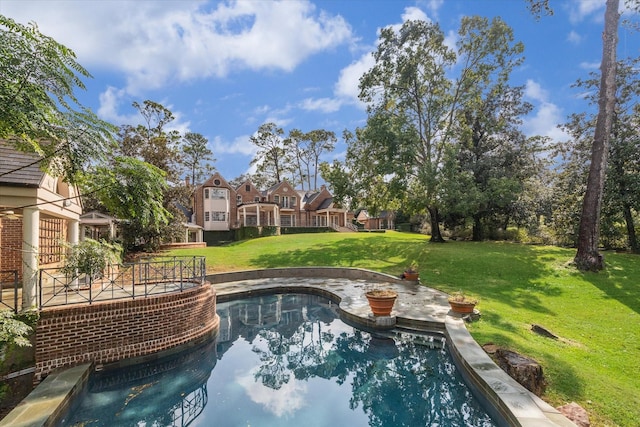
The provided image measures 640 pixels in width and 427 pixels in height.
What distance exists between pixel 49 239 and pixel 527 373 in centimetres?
1547

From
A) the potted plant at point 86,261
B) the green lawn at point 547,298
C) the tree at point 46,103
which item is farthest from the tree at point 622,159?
the potted plant at point 86,261

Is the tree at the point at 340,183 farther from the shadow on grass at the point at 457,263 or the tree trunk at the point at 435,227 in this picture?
the tree trunk at the point at 435,227

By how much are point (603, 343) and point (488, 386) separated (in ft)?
14.7

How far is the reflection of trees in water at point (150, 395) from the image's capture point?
5320mm

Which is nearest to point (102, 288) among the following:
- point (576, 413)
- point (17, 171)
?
point (17, 171)

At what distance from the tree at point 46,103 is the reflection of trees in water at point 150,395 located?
409cm

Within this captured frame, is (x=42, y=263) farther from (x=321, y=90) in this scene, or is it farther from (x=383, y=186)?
(x=383, y=186)

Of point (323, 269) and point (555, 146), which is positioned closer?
point (323, 269)

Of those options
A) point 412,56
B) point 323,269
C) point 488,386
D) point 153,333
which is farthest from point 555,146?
point 153,333

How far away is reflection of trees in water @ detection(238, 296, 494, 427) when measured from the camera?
5.45 m

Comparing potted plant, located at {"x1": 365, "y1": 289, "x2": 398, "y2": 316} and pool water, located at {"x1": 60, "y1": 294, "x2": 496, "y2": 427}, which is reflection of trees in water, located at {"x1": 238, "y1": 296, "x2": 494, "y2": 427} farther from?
potted plant, located at {"x1": 365, "y1": 289, "x2": 398, "y2": 316}

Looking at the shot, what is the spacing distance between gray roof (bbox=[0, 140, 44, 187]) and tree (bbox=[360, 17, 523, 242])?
18629 mm

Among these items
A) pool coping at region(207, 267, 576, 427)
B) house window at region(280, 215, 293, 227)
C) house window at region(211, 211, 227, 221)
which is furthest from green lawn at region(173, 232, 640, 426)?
house window at region(280, 215, 293, 227)

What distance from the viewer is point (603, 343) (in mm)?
7418
